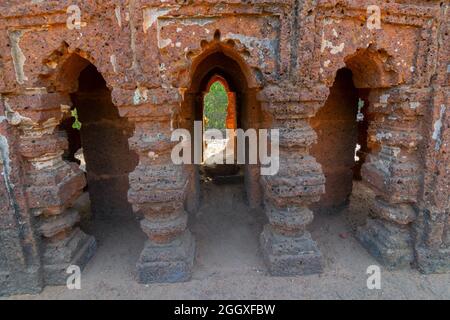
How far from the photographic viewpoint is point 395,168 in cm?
326

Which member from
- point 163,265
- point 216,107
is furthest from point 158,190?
point 216,107

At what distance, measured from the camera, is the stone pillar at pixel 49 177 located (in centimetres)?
292

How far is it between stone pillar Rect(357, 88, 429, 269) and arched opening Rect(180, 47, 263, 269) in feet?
5.17

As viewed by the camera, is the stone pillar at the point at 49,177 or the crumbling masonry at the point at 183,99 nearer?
the crumbling masonry at the point at 183,99

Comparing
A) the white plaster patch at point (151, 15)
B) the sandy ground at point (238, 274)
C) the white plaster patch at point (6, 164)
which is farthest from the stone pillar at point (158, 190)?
the white plaster patch at point (6, 164)

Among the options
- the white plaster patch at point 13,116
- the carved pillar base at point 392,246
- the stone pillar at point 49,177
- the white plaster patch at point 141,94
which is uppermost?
the white plaster patch at point 141,94

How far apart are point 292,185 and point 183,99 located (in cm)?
148

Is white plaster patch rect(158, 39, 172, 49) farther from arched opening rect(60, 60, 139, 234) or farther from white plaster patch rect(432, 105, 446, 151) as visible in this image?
white plaster patch rect(432, 105, 446, 151)

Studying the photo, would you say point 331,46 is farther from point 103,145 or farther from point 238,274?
point 103,145

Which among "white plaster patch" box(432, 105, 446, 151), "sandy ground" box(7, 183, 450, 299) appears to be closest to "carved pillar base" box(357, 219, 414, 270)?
"sandy ground" box(7, 183, 450, 299)

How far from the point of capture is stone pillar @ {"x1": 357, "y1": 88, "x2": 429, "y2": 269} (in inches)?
125

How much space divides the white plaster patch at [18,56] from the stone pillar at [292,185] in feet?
8.04

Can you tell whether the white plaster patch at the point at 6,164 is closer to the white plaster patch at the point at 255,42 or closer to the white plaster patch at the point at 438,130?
the white plaster patch at the point at 255,42
